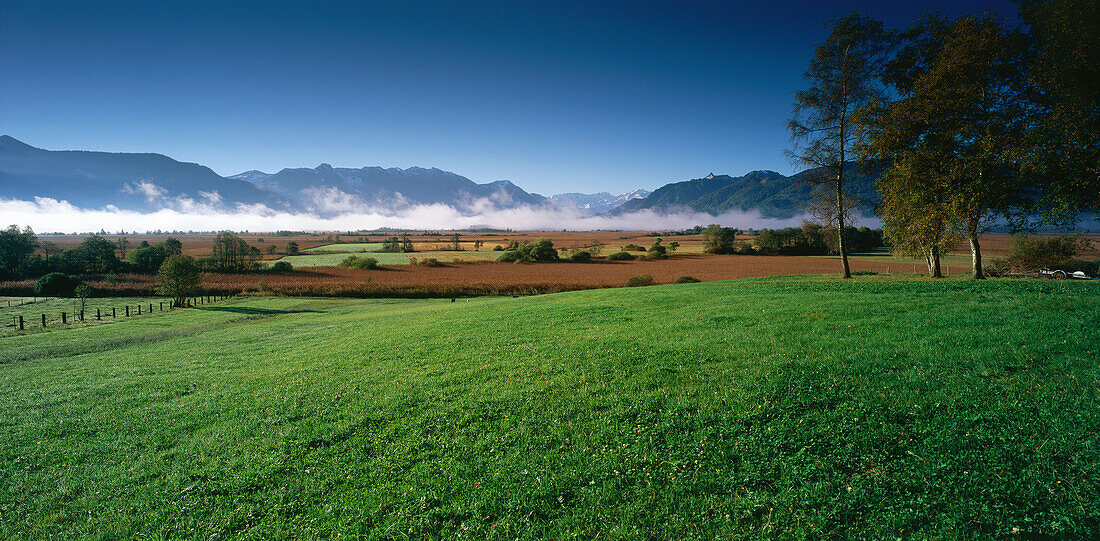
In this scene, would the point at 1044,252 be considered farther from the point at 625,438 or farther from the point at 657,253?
the point at 657,253

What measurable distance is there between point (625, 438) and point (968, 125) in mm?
24132

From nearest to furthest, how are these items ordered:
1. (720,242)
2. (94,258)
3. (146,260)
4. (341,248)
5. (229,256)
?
(94,258) < (146,260) < (229,256) < (720,242) < (341,248)

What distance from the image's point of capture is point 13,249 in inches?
2598

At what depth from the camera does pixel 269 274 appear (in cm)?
7544

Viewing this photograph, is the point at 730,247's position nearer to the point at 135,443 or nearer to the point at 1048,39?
the point at 1048,39

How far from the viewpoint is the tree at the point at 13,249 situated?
6500cm

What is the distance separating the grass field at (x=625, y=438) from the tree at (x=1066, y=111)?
466 cm

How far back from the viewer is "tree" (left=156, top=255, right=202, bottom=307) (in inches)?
1754

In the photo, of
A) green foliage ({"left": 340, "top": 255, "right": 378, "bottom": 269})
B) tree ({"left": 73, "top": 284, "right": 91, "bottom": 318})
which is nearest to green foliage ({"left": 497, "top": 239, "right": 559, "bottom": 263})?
green foliage ({"left": 340, "top": 255, "right": 378, "bottom": 269})

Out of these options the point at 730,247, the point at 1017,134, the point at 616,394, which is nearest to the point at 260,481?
the point at 616,394

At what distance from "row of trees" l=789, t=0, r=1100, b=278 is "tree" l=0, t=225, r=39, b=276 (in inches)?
4387

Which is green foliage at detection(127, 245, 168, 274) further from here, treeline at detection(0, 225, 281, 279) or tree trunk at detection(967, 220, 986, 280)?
tree trunk at detection(967, 220, 986, 280)

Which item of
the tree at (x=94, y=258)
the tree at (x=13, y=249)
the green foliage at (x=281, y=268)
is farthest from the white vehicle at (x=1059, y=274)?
the tree at (x=13, y=249)

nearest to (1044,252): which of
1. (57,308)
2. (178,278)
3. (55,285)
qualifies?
(178,278)
